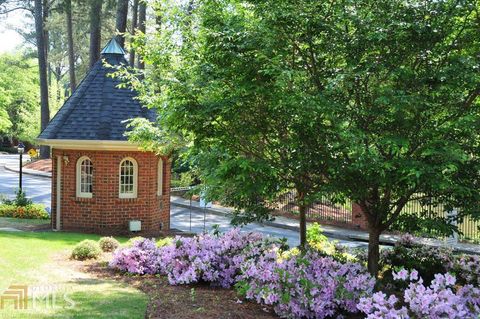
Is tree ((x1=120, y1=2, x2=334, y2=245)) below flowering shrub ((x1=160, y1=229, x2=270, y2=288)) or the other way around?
the other way around

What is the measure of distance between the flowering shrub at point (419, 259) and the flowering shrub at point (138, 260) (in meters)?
4.31

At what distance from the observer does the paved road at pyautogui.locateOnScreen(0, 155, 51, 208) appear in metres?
26.9

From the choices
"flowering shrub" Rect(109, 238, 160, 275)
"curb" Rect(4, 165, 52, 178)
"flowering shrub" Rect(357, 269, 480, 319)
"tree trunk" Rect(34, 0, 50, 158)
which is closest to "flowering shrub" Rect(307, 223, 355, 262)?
"flowering shrub" Rect(109, 238, 160, 275)

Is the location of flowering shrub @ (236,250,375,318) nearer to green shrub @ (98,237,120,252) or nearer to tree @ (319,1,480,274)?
tree @ (319,1,480,274)

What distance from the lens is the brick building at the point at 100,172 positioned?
1574cm

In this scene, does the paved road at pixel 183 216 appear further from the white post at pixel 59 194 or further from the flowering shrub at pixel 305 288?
the flowering shrub at pixel 305 288

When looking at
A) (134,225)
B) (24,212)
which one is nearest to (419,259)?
(134,225)

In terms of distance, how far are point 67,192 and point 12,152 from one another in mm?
61594

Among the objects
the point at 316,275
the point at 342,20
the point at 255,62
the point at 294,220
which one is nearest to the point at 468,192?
the point at 316,275

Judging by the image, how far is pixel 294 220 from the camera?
23.8 meters

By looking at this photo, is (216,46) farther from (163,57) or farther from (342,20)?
(163,57)

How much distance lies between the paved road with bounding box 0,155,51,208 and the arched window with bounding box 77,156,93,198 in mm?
8075

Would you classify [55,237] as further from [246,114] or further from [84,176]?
[246,114]

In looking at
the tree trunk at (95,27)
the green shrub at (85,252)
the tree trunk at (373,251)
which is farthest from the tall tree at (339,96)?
the tree trunk at (95,27)
